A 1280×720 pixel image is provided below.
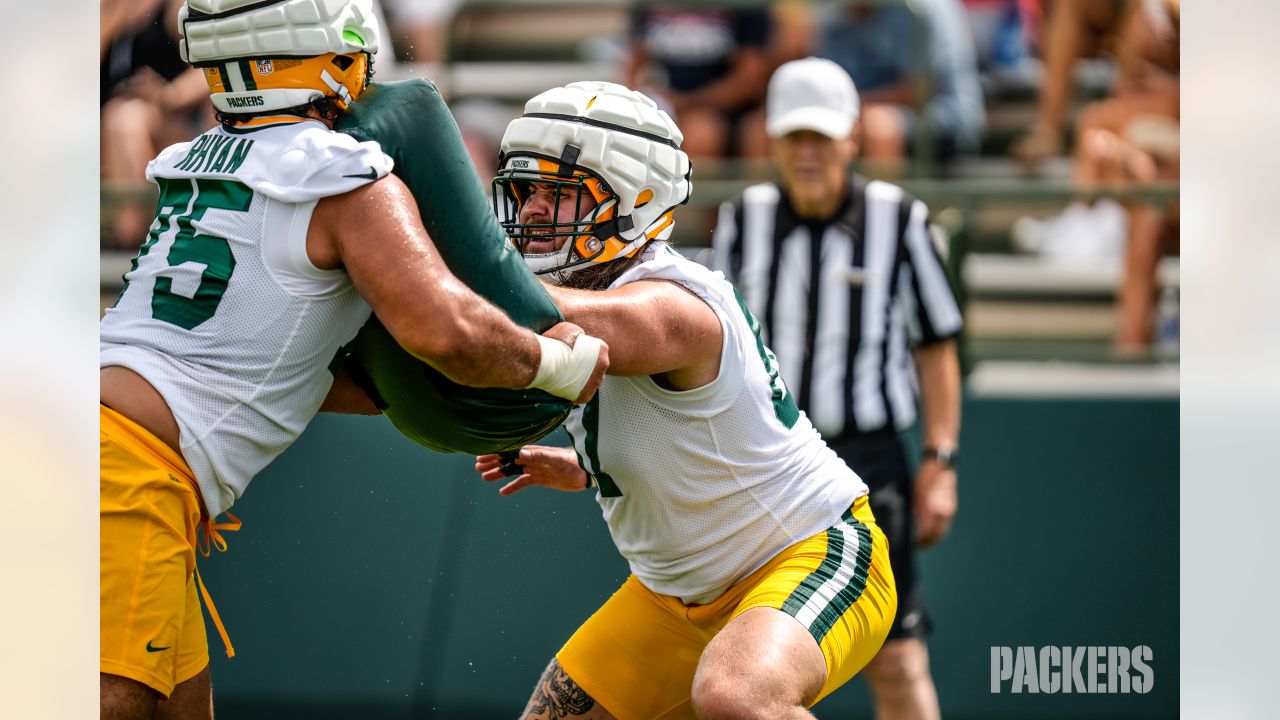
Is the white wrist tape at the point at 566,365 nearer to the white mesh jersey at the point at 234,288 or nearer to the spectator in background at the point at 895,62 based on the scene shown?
the white mesh jersey at the point at 234,288

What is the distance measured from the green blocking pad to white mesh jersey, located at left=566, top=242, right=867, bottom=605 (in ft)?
0.52

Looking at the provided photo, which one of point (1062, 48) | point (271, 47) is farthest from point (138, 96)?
point (1062, 48)

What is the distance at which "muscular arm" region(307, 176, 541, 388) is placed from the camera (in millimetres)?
2221

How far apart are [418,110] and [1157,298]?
3253mm

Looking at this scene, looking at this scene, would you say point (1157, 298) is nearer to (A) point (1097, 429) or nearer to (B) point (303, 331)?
(A) point (1097, 429)

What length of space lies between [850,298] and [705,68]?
1.41m

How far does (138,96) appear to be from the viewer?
140 inches

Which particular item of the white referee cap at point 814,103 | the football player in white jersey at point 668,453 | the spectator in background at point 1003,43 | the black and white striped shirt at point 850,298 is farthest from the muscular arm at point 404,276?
the spectator in background at point 1003,43

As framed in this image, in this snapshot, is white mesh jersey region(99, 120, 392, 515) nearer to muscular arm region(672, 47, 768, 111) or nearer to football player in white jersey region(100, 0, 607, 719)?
football player in white jersey region(100, 0, 607, 719)

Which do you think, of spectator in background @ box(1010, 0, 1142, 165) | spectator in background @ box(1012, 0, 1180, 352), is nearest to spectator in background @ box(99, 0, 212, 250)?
spectator in background @ box(1012, 0, 1180, 352)

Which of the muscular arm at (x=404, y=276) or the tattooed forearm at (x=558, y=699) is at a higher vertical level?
the muscular arm at (x=404, y=276)

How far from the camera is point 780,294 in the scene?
419 cm

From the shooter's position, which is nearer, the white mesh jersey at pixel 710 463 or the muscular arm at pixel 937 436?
the white mesh jersey at pixel 710 463

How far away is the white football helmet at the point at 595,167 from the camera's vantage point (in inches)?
106
